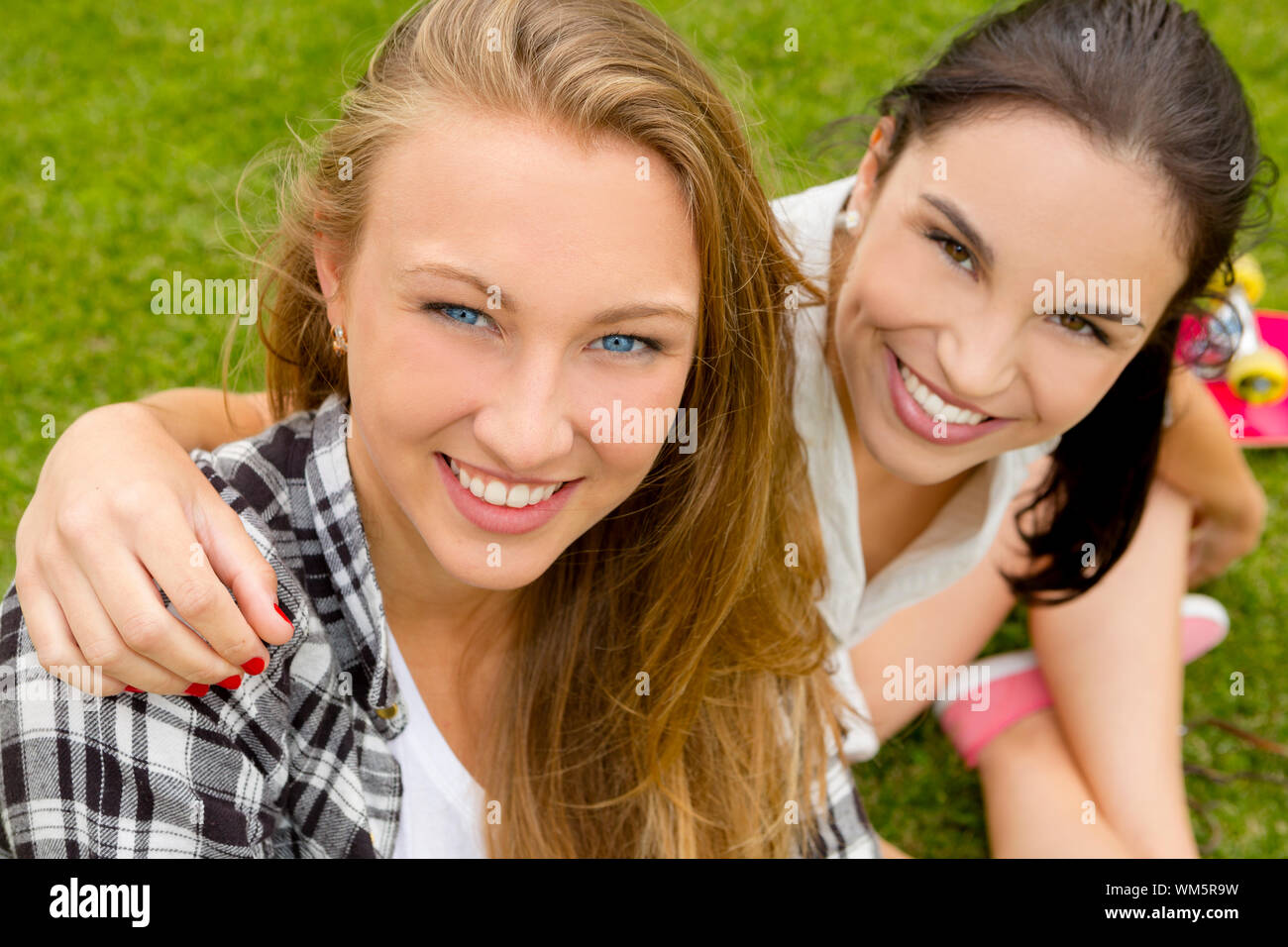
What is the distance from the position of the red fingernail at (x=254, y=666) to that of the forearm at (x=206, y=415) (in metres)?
0.50

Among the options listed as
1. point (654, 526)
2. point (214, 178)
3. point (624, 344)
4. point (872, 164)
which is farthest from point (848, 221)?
point (214, 178)

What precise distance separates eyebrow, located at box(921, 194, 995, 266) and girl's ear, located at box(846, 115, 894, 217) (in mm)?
280

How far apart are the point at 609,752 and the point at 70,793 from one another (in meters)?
0.92

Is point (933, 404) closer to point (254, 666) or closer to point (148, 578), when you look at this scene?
point (254, 666)

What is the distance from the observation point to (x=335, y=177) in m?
1.75

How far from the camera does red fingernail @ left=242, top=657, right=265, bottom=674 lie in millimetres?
1578

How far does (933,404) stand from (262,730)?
1.33 meters

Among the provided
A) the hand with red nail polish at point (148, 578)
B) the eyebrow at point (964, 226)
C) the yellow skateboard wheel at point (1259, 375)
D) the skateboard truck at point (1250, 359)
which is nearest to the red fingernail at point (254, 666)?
the hand with red nail polish at point (148, 578)

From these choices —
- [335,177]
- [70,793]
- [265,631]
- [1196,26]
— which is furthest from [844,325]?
[70,793]

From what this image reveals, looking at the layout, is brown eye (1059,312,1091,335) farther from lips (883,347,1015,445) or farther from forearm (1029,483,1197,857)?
forearm (1029,483,1197,857)

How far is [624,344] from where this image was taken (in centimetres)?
164

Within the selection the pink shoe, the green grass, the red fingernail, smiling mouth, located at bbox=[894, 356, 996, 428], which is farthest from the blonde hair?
the green grass

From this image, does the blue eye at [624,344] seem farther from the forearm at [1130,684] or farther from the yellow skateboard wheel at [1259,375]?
the yellow skateboard wheel at [1259,375]
